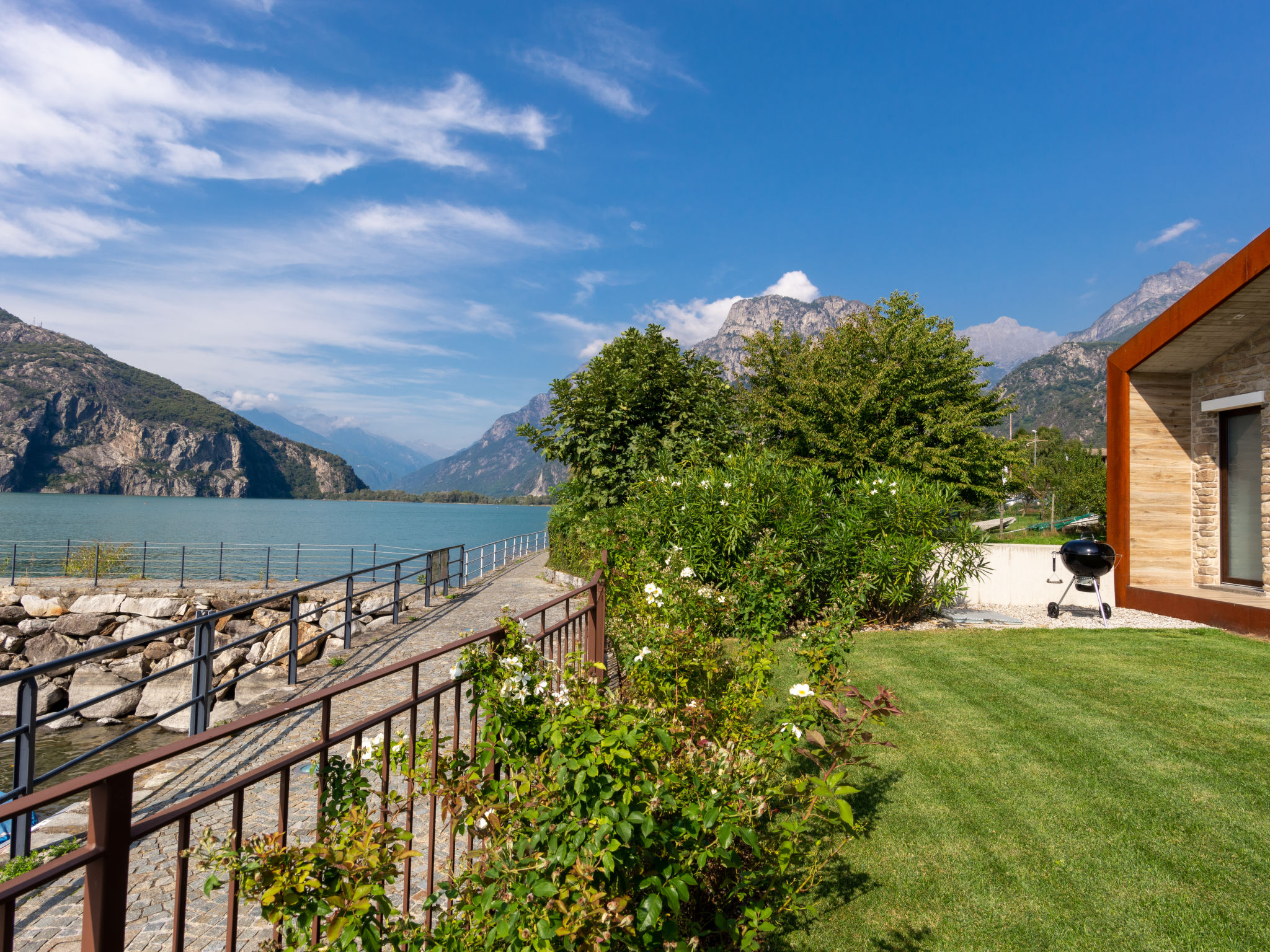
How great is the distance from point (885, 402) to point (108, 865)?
70.5 feet

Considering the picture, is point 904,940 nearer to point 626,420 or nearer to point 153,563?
point 626,420

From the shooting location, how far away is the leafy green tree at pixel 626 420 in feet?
41.5

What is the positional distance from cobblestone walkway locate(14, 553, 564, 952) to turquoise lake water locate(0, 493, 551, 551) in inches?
840

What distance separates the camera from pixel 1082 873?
3.06 m

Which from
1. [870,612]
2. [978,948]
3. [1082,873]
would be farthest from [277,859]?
[870,612]

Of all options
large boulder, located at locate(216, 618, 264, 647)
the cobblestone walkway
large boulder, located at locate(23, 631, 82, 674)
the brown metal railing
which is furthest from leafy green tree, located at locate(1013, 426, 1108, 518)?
large boulder, located at locate(23, 631, 82, 674)

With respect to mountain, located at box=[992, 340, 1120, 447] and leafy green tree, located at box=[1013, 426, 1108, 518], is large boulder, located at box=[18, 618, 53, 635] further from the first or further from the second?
mountain, located at box=[992, 340, 1120, 447]

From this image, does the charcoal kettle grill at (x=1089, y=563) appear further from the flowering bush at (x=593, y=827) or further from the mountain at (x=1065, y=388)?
the mountain at (x=1065, y=388)

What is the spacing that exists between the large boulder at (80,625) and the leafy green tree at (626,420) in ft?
37.6

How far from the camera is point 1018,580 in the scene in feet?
36.0

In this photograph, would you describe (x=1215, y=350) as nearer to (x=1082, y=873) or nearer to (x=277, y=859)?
(x=1082, y=873)

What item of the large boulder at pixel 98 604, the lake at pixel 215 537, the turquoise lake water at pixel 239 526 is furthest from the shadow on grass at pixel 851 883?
the turquoise lake water at pixel 239 526

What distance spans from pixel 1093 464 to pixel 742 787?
4348 centimetres

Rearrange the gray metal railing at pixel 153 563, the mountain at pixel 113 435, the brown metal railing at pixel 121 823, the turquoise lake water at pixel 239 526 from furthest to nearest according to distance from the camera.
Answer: the mountain at pixel 113 435, the turquoise lake water at pixel 239 526, the gray metal railing at pixel 153 563, the brown metal railing at pixel 121 823
